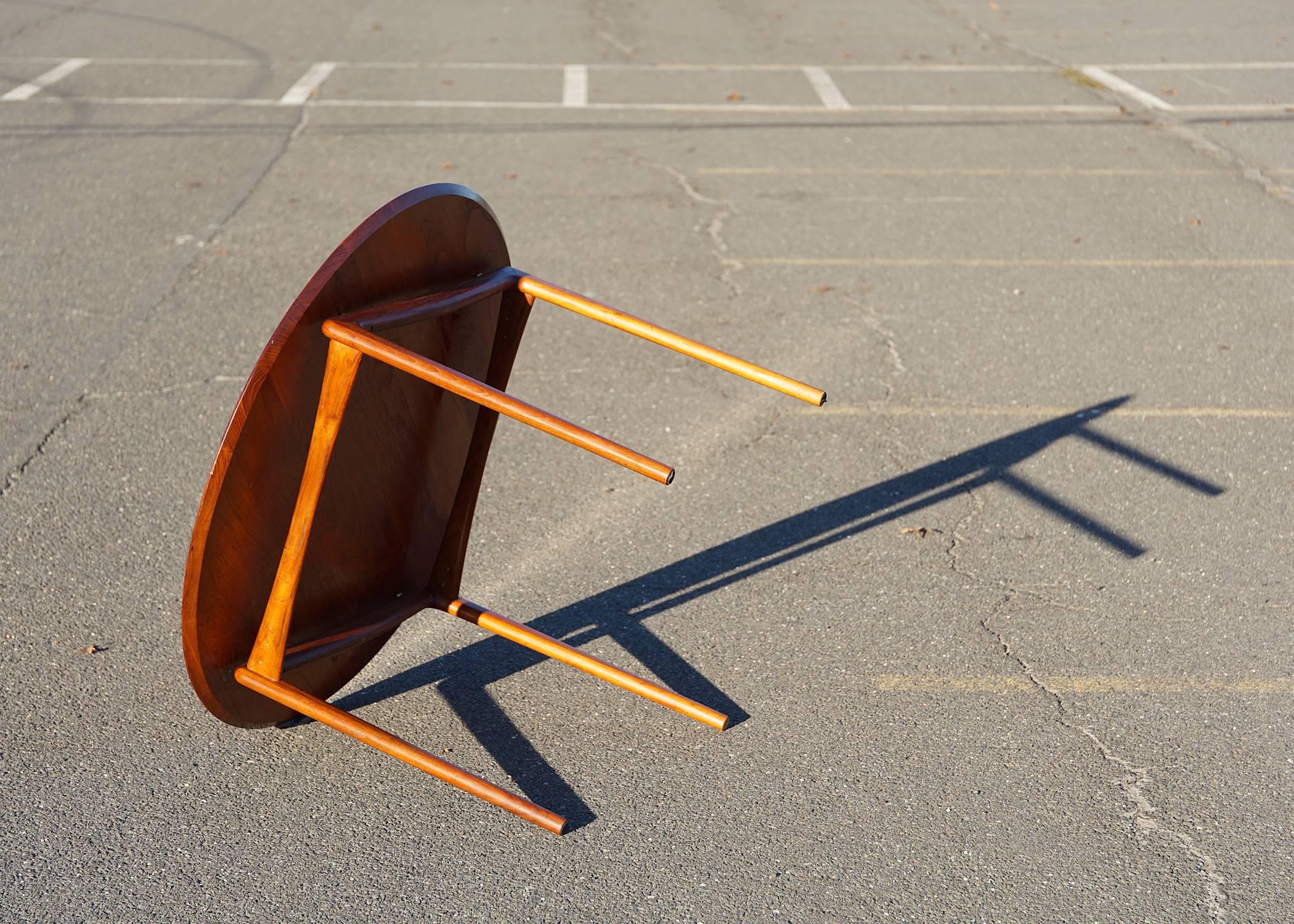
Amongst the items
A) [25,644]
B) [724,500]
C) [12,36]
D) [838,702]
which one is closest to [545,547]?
[724,500]

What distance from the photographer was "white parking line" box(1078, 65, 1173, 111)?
11438 millimetres

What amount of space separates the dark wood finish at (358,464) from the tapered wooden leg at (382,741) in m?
0.09

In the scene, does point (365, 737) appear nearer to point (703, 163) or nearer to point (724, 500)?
point (724, 500)

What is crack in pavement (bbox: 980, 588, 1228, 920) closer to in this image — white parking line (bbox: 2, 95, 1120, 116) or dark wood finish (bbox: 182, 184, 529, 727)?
dark wood finish (bbox: 182, 184, 529, 727)

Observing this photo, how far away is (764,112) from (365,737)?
29.4 feet

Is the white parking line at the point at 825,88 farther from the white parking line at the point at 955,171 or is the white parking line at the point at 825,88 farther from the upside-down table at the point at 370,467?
the upside-down table at the point at 370,467

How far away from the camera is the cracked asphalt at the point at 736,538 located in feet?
10.6

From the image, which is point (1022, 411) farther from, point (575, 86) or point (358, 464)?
point (575, 86)

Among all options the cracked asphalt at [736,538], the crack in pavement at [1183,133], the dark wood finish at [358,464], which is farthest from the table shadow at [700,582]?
the crack in pavement at [1183,133]

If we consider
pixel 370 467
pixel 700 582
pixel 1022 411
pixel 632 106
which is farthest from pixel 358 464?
pixel 632 106

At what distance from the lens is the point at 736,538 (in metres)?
4.76

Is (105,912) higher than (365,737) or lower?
lower

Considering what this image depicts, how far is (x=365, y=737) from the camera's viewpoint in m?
3.30

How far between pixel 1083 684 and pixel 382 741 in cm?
229
